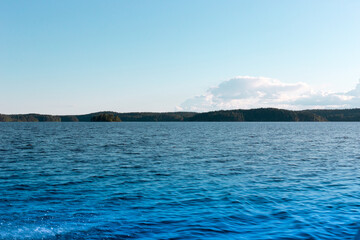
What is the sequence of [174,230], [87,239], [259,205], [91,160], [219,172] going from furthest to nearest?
[91,160], [219,172], [259,205], [174,230], [87,239]

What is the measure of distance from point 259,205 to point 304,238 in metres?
4.71

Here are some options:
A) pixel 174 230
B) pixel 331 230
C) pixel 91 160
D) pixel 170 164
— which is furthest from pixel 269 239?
pixel 91 160

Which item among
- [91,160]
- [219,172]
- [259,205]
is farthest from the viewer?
[91,160]

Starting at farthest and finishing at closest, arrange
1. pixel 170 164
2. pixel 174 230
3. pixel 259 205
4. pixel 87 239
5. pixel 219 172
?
1. pixel 170 164
2. pixel 219 172
3. pixel 259 205
4. pixel 174 230
5. pixel 87 239

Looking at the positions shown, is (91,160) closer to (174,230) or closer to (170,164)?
(170,164)

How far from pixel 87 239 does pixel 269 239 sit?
7.70 m

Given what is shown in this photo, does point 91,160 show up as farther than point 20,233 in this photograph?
Yes

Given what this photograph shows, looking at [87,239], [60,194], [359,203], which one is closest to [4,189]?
[60,194]

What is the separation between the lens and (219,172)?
2822 cm

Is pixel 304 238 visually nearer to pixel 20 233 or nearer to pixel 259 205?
pixel 259 205

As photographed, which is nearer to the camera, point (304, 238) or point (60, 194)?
point (304, 238)

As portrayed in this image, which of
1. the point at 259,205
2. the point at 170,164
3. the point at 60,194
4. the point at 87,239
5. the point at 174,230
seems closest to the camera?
the point at 87,239

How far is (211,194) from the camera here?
2019 centimetres

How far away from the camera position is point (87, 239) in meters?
12.7
